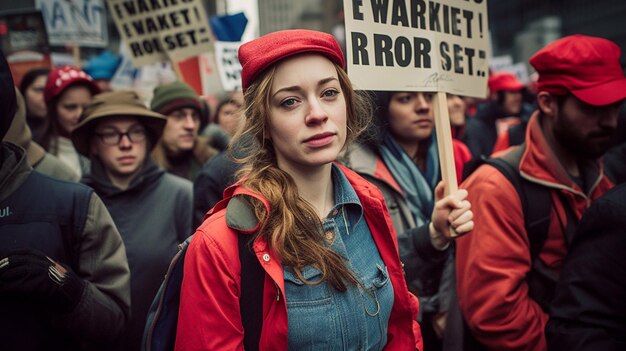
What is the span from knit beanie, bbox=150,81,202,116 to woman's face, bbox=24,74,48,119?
1.56 metres

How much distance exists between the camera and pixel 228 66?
6469 mm

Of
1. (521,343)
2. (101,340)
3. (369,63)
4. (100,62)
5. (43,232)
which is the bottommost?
(521,343)

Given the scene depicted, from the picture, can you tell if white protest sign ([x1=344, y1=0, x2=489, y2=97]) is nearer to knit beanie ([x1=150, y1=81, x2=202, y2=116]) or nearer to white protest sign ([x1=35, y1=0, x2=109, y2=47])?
knit beanie ([x1=150, y1=81, x2=202, y2=116])

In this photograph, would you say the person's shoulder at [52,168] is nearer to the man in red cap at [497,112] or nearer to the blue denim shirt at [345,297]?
the blue denim shirt at [345,297]

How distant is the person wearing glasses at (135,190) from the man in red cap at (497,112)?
4728 millimetres

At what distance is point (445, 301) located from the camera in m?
3.37

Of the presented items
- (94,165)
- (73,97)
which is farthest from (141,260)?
(73,97)

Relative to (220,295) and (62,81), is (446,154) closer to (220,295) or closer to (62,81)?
(220,295)

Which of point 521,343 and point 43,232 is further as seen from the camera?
point 521,343

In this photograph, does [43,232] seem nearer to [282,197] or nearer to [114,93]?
[282,197]

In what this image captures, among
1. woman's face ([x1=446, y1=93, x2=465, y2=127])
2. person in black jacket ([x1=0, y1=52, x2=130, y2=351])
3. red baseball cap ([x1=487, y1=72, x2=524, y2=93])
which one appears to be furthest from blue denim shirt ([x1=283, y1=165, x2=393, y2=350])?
red baseball cap ([x1=487, y1=72, x2=524, y2=93])

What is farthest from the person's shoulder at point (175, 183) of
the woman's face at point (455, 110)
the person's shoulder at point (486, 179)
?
the woman's face at point (455, 110)

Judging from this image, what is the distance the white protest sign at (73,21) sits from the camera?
672 centimetres

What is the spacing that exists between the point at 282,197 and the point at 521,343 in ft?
4.78
